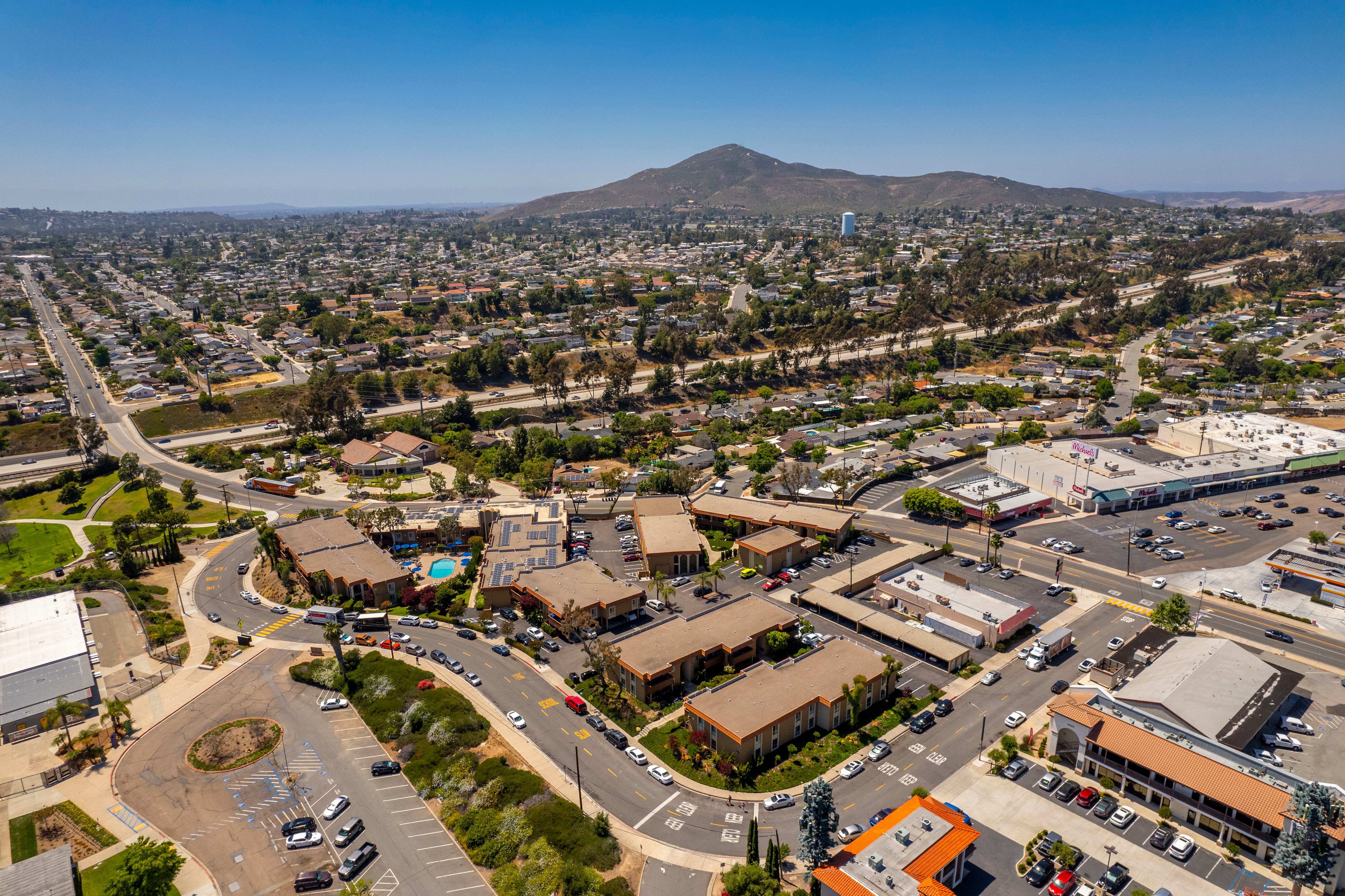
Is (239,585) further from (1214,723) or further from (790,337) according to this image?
(790,337)

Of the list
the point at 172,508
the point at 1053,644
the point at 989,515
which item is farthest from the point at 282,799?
the point at 989,515

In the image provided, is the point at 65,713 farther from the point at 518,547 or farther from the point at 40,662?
the point at 518,547

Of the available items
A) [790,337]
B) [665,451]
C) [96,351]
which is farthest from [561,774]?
[96,351]

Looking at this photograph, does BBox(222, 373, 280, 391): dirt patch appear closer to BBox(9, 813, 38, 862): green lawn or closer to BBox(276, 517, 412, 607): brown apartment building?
BBox(276, 517, 412, 607): brown apartment building

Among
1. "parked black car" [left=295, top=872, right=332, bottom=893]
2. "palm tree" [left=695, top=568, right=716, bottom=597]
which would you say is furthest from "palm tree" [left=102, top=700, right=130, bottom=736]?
"palm tree" [left=695, top=568, right=716, bottom=597]

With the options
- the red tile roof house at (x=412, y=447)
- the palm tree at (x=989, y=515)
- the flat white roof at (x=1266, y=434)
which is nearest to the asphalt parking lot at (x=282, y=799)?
the red tile roof house at (x=412, y=447)
